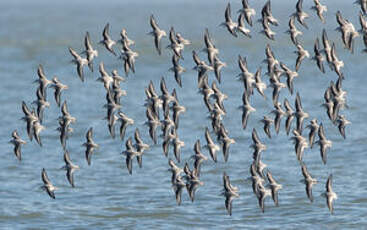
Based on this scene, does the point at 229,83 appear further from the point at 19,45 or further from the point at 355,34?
the point at 355,34

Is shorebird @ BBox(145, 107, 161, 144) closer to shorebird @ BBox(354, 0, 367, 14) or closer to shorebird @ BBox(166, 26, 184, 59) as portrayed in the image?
shorebird @ BBox(166, 26, 184, 59)

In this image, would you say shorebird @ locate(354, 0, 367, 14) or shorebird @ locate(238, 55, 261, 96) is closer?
shorebird @ locate(354, 0, 367, 14)

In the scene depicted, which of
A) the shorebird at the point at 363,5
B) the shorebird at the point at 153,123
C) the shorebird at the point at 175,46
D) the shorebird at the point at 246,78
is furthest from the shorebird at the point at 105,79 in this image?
the shorebird at the point at 363,5

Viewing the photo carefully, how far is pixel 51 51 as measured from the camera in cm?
9981

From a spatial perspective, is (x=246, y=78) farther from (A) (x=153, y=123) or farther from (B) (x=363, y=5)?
(B) (x=363, y=5)

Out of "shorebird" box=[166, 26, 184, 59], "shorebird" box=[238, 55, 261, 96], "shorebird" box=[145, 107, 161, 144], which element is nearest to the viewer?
"shorebird" box=[166, 26, 184, 59]

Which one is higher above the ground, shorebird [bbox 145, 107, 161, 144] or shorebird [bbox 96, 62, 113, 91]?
shorebird [bbox 96, 62, 113, 91]

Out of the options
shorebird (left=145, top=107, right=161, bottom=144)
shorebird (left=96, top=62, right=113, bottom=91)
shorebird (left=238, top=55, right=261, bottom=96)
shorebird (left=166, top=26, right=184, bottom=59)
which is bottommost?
shorebird (left=145, top=107, right=161, bottom=144)

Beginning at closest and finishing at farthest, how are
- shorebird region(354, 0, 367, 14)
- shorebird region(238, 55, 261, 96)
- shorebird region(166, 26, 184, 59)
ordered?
1. shorebird region(354, 0, 367, 14)
2. shorebird region(166, 26, 184, 59)
3. shorebird region(238, 55, 261, 96)

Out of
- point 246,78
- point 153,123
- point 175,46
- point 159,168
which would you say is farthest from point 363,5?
point 159,168

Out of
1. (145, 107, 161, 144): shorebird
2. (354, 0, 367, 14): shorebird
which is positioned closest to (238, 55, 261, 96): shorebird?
(145, 107, 161, 144): shorebird

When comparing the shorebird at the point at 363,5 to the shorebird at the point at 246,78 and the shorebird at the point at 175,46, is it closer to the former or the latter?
the shorebird at the point at 246,78

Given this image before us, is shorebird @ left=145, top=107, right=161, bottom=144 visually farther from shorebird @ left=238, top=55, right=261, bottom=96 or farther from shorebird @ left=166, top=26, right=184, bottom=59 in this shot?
shorebird @ left=238, top=55, right=261, bottom=96

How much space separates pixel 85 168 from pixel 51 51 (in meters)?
47.7
